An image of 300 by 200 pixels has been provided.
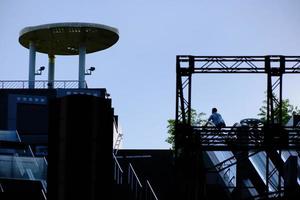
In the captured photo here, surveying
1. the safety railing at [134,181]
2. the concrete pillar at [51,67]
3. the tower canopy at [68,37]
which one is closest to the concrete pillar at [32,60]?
the tower canopy at [68,37]

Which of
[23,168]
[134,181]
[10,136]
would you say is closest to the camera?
[23,168]

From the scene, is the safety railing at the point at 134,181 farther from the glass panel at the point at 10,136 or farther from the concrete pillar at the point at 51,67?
the concrete pillar at the point at 51,67

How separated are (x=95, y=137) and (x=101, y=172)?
2.90 ft

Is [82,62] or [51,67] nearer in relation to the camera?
[82,62]

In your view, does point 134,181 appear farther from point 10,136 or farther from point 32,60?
point 32,60

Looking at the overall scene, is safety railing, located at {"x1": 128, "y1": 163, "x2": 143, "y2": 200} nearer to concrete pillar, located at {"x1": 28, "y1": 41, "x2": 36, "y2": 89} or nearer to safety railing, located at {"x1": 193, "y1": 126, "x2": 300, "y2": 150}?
safety railing, located at {"x1": 193, "y1": 126, "x2": 300, "y2": 150}

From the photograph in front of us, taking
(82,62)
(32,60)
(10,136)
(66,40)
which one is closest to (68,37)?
(66,40)

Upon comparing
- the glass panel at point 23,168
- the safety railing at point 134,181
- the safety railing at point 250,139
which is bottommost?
the safety railing at point 134,181

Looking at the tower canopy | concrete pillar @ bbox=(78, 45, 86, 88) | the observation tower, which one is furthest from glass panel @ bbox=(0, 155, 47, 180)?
concrete pillar @ bbox=(78, 45, 86, 88)

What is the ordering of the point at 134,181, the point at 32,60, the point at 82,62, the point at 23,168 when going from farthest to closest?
the point at 32,60, the point at 82,62, the point at 134,181, the point at 23,168

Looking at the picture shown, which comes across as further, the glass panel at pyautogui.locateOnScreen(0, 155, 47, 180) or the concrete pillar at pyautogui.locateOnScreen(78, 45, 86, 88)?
the concrete pillar at pyautogui.locateOnScreen(78, 45, 86, 88)

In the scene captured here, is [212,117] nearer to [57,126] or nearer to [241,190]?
[241,190]

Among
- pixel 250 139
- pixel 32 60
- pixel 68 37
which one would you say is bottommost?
pixel 250 139

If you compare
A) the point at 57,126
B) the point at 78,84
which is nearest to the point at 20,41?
the point at 78,84
